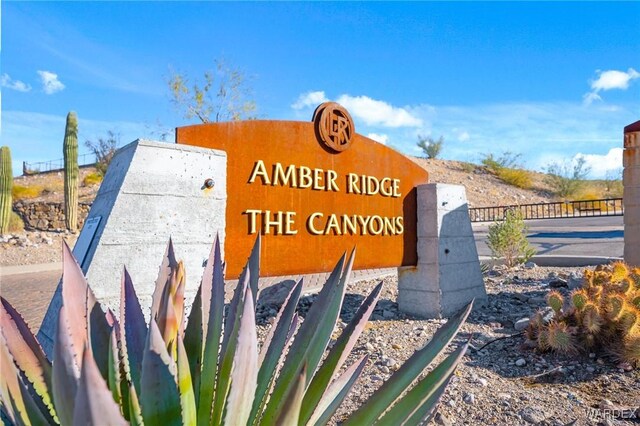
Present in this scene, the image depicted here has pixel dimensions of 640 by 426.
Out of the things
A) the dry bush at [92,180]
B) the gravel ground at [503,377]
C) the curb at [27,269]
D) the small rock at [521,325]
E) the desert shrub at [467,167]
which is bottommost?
the curb at [27,269]

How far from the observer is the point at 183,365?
35.8 inches

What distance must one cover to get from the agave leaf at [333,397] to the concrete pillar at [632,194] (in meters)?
6.38

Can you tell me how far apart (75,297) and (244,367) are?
0.49 m

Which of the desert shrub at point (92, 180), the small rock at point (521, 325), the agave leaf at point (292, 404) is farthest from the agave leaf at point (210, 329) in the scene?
the desert shrub at point (92, 180)

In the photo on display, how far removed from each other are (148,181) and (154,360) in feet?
8.29

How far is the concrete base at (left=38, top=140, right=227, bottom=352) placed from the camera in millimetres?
2943

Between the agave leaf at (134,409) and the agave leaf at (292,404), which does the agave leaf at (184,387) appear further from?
the agave leaf at (292,404)

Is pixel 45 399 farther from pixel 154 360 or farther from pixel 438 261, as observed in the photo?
pixel 438 261

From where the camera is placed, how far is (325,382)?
1.27 metres

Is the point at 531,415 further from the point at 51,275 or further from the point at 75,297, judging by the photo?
the point at 51,275

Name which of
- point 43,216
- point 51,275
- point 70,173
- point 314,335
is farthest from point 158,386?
point 43,216

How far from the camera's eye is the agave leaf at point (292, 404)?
914 mm

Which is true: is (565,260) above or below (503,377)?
above

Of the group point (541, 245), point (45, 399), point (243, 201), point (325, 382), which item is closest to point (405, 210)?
point (243, 201)
